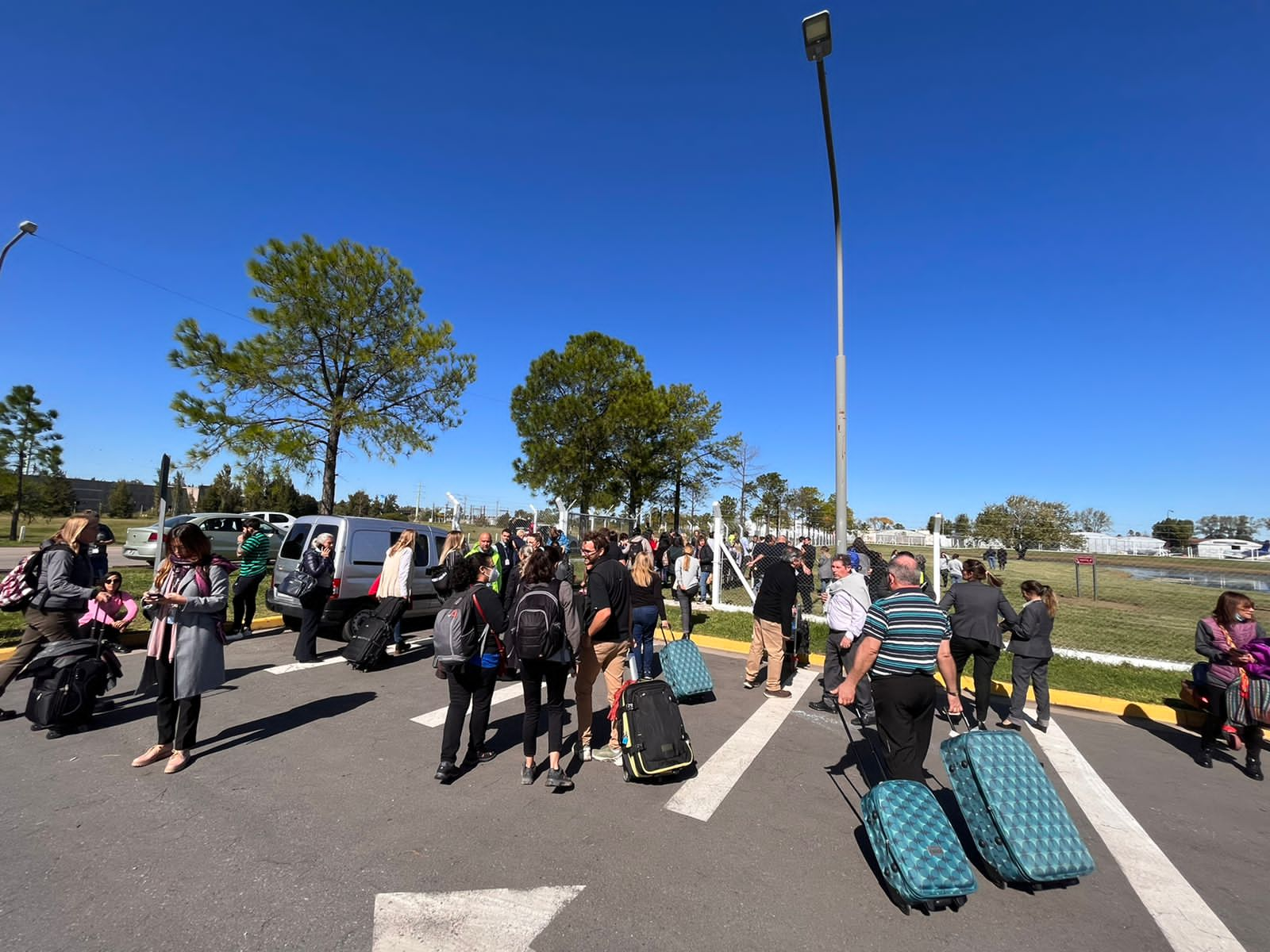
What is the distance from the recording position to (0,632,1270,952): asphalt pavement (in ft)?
8.68

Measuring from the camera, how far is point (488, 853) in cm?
325

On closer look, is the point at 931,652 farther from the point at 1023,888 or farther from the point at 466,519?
the point at 466,519

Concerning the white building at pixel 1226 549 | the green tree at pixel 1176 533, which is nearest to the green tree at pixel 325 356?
the green tree at pixel 1176 533

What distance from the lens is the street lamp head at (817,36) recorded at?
629cm

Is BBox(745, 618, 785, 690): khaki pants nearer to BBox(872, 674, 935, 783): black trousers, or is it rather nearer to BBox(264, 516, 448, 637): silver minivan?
BBox(872, 674, 935, 783): black trousers

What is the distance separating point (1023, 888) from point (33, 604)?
25.7 feet

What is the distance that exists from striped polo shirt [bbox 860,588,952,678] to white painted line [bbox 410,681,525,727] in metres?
3.00

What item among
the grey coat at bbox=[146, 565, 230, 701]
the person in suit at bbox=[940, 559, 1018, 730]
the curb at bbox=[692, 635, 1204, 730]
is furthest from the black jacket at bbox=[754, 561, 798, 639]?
the grey coat at bbox=[146, 565, 230, 701]

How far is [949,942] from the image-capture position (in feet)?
8.82

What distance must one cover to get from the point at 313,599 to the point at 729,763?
577 cm

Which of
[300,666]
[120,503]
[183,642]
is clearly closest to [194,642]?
[183,642]

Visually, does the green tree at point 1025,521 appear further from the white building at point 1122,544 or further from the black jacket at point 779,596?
the black jacket at point 779,596

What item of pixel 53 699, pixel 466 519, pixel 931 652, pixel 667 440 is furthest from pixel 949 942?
pixel 667 440

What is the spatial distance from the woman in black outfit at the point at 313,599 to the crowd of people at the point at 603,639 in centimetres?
18
